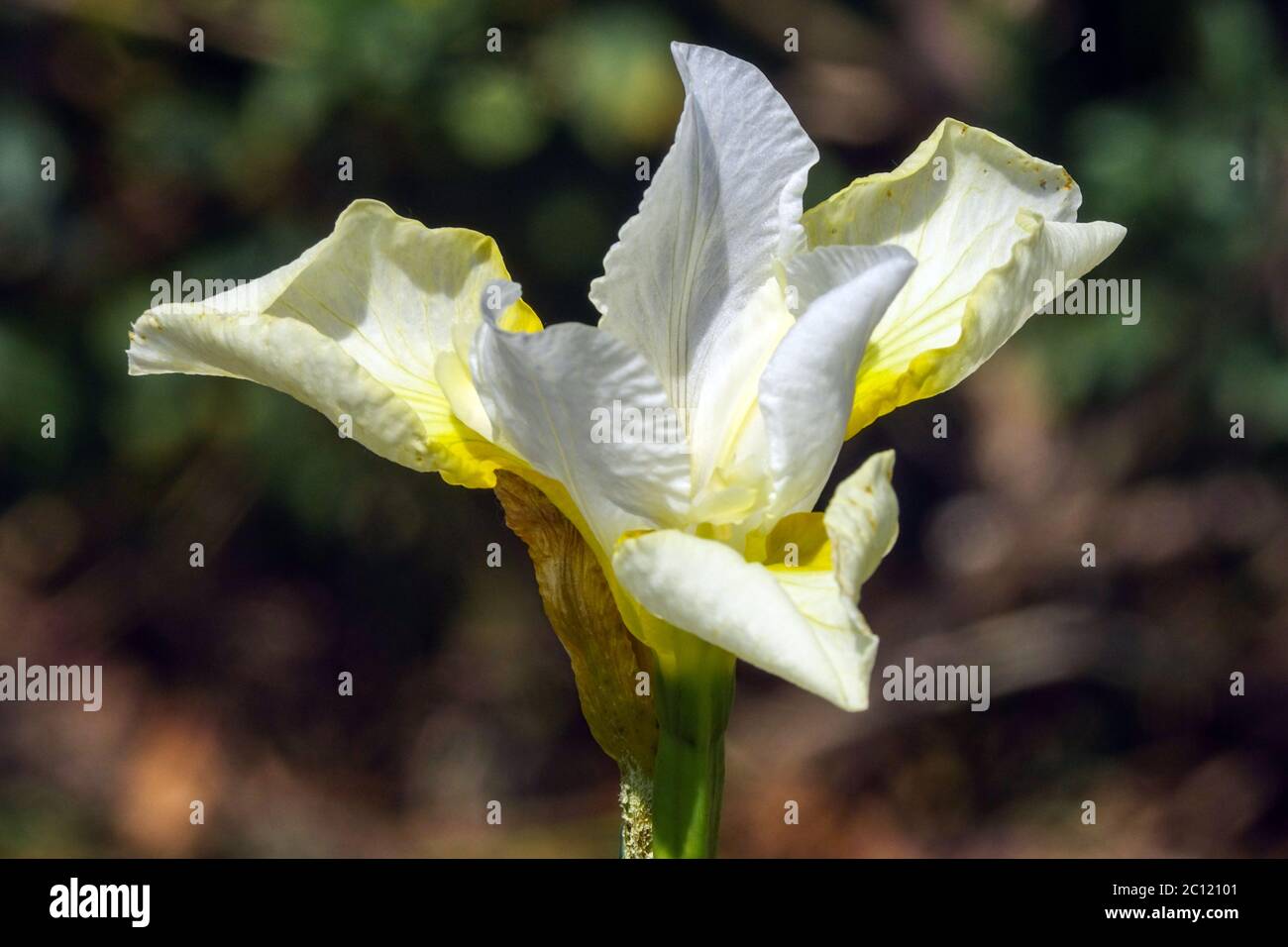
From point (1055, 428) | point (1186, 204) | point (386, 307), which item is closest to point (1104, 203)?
point (1186, 204)

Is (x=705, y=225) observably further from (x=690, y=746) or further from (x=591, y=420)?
(x=690, y=746)

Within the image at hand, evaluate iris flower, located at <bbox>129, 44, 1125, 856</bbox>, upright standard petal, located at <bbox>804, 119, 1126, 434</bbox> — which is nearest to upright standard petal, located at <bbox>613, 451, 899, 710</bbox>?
iris flower, located at <bbox>129, 44, 1125, 856</bbox>

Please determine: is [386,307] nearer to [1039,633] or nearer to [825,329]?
[825,329]

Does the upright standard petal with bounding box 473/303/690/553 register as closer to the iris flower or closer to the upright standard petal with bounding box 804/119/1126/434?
the iris flower

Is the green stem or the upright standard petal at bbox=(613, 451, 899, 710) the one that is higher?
the upright standard petal at bbox=(613, 451, 899, 710)

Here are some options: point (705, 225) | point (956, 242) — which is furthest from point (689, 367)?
point (956, 242)

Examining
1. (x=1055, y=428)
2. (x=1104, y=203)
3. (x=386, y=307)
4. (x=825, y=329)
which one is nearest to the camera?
(x=825, y=329)
